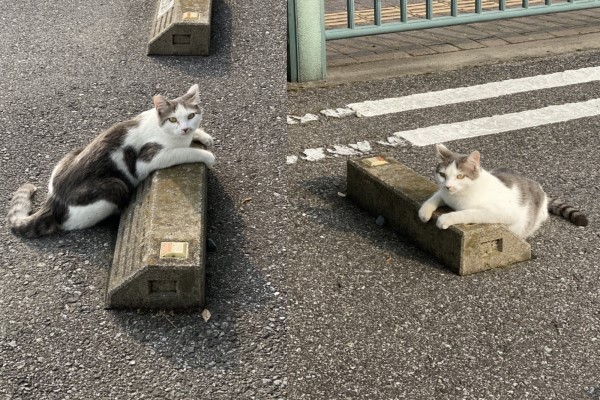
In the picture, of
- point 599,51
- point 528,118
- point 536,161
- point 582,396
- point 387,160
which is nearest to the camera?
point 582,396

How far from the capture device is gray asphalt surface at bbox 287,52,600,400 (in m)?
3.81

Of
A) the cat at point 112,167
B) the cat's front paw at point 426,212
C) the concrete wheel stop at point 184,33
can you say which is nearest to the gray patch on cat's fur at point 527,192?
the cat's front paw at point 426,212

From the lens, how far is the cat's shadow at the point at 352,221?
488 cm

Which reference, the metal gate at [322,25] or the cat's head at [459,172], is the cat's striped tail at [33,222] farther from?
the metal gate at [322,25]

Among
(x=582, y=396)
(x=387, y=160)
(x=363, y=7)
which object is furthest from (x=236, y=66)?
(x=582, y=396)

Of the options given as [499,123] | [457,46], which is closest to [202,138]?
[499,123]

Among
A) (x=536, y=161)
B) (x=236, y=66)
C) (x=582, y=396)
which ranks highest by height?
(x=236, y=66)

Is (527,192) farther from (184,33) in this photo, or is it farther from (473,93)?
(184,33)

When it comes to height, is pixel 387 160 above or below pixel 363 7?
below

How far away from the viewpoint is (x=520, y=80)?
25.1 feet

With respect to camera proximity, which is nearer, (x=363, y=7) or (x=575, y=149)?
(x=575, y=149)

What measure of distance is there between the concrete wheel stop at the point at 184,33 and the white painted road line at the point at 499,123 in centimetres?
184

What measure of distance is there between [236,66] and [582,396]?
4.25m

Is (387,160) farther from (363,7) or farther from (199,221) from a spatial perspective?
(363,7)
